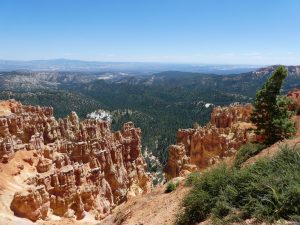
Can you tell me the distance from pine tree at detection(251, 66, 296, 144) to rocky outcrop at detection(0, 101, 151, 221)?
15.2 metres

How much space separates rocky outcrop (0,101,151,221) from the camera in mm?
28875

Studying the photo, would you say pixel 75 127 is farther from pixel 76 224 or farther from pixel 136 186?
pixel 76 224

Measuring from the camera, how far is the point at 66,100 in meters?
168

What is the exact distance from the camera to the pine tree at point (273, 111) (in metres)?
23.4

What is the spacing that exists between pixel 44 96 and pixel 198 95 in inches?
3141

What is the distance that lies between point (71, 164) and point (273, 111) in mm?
Result: 19788

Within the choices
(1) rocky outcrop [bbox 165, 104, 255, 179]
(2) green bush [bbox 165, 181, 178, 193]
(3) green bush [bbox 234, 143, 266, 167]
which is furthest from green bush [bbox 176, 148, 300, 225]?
(1) rocky outcrop [bbox 165, 104, 255, 179]

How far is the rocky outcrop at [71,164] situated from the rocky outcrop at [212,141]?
4586 mm

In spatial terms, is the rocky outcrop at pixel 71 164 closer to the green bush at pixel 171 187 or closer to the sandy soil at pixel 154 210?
the sandy soil at pixel 154 210

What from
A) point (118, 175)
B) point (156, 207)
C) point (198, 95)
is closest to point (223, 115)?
point (118, 175)

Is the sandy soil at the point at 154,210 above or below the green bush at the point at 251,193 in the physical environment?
below

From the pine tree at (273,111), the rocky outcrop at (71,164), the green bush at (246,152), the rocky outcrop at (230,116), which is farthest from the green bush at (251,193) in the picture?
the rocky outcrop at (230,116)

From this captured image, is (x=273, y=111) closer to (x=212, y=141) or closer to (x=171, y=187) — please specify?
(x=171, y=187)

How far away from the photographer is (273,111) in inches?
952
